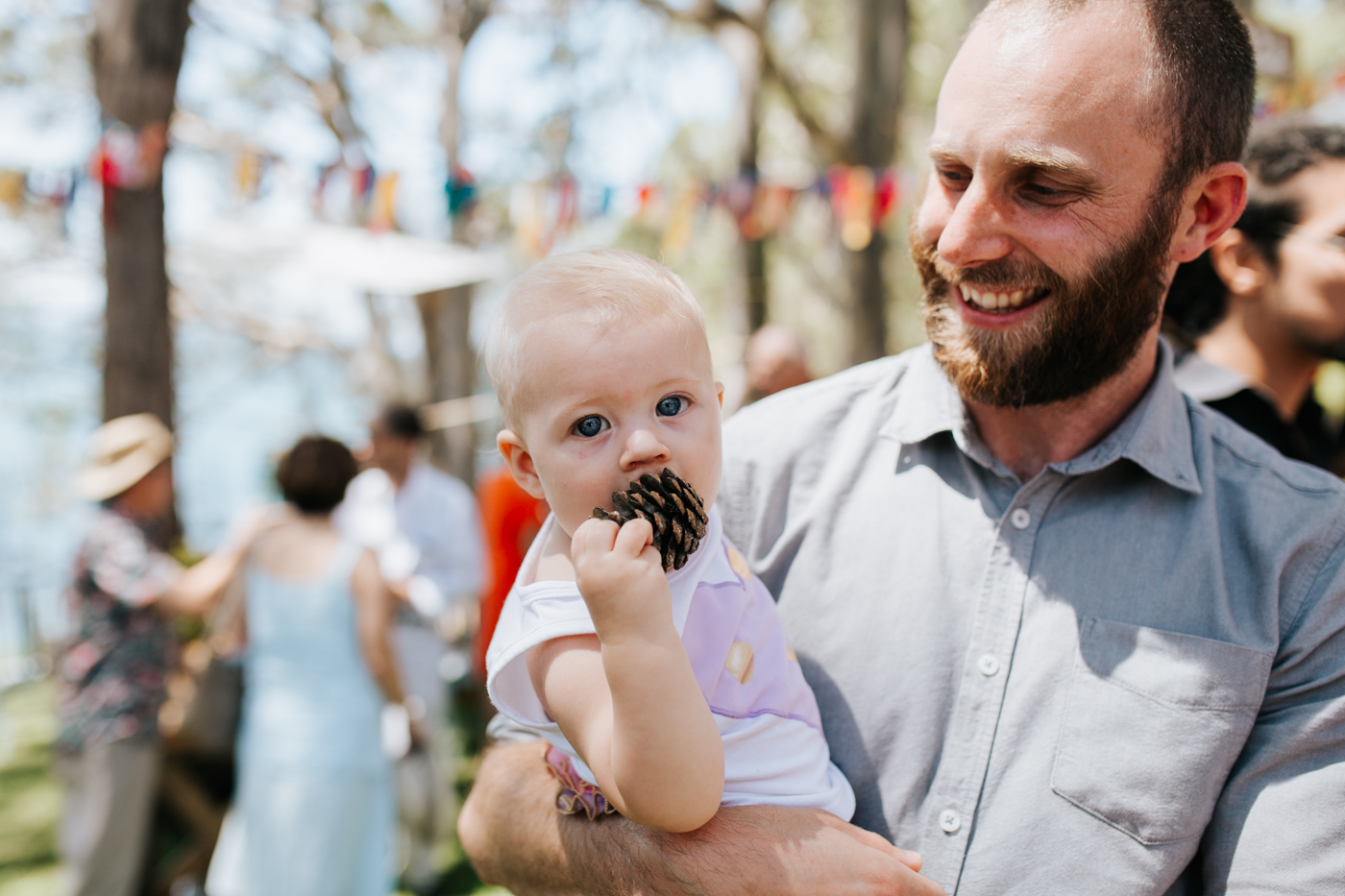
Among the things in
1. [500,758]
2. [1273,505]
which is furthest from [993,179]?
[500,758]

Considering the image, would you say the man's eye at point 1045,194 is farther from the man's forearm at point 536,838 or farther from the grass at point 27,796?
the grass at point 27,796

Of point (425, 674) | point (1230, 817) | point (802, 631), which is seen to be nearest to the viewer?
point (1230, 817)

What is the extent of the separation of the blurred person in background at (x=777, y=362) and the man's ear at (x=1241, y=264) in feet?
10.1

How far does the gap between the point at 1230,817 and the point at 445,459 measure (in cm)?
1143

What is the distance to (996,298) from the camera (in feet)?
5.17

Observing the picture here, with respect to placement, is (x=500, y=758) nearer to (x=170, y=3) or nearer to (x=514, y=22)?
(x=170, y=3)

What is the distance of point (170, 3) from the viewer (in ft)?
20.9

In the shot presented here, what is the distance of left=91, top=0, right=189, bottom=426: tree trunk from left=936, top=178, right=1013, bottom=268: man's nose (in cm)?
645

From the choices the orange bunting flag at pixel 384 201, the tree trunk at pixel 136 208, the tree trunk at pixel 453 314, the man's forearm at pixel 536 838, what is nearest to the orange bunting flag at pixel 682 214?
the orange bunting flag at pixel 384 201

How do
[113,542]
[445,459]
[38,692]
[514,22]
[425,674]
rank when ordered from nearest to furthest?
1. [113,542]
2. [425,674]
3. [38,692]
4. [445,459]
5. [514,22]

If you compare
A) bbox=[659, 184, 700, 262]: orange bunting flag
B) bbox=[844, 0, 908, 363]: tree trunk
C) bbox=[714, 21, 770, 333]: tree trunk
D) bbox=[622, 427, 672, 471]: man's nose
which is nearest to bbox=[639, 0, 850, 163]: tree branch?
bbox=[714, 21, 770, 333]: tree trunk

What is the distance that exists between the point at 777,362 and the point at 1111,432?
4.14 meters

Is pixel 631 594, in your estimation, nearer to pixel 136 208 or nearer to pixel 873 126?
pixel 136 208

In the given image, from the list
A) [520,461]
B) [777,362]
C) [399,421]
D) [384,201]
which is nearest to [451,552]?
[399,421]
